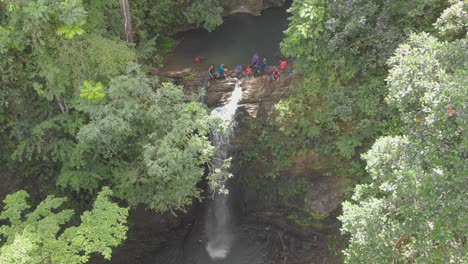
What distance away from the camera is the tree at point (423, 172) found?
8.54m

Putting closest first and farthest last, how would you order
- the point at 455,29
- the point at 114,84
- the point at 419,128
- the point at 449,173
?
the point at 449,173 < the point at 419,128 < the point at 455,29 < the point at 114,84

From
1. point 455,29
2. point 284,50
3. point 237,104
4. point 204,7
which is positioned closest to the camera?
point 455,29

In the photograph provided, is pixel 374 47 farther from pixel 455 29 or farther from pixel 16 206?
pixel 16 206

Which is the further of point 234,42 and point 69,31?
point 234,42

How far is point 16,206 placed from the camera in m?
12.6

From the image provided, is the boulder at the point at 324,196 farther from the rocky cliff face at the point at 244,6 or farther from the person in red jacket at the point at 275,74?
the rocky cliff face at the point at 244,6

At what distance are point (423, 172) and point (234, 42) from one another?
16.9 meters

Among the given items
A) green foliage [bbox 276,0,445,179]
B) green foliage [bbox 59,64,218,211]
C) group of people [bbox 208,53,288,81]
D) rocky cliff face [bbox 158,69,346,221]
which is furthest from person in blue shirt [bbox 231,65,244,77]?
green foliage [bbox 59,64,218,211]

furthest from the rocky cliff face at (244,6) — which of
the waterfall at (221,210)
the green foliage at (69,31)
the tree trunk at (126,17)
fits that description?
the green foliage at (69,31)

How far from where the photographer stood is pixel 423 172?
912 centimetres

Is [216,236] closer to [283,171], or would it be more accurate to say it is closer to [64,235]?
[283,171]

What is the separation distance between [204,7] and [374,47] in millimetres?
13064

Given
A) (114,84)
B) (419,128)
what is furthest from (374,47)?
(114,84)

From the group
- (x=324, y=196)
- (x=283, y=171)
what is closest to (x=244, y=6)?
(x=283, y=171)
